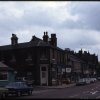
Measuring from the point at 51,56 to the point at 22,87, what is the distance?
112 ft

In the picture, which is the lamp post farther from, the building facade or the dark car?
the dark car

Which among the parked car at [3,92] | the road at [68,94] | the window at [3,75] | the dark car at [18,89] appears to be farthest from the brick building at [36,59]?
the parked car at [3,92]

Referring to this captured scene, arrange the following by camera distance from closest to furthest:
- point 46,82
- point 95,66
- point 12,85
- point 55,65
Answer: point 12,85 → point 46,82 → point 55,65 → point 95,66

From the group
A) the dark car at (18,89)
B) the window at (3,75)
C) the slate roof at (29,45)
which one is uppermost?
the slate roof at (29,45)

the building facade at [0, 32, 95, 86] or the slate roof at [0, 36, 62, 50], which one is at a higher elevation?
the slate roof at [0, 36, 62, 50]

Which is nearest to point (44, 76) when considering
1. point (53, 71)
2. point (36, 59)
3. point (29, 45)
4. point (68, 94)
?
point (53, 71)

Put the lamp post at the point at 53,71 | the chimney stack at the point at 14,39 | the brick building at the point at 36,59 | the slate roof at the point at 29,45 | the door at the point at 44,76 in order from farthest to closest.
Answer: the chimney stack at the point at 14,39, the lamp post at the point at 53,71, the slate roof at the point at 29,45, the brick building at the point at 36,59, the door at the point at 44,76

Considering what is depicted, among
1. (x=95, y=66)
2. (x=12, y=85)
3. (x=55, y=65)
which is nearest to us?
(x=12, y=85)

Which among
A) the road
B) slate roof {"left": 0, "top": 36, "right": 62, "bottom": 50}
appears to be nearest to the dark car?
the road

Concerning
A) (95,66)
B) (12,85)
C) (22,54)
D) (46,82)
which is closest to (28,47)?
(22,54)

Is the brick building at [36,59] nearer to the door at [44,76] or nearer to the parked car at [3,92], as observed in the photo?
the door at [44,76]

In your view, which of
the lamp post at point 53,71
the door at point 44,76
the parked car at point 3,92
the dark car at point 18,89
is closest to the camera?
the parked car at point 3,92

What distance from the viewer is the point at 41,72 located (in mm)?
69562

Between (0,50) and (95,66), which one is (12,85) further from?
(95,66)
